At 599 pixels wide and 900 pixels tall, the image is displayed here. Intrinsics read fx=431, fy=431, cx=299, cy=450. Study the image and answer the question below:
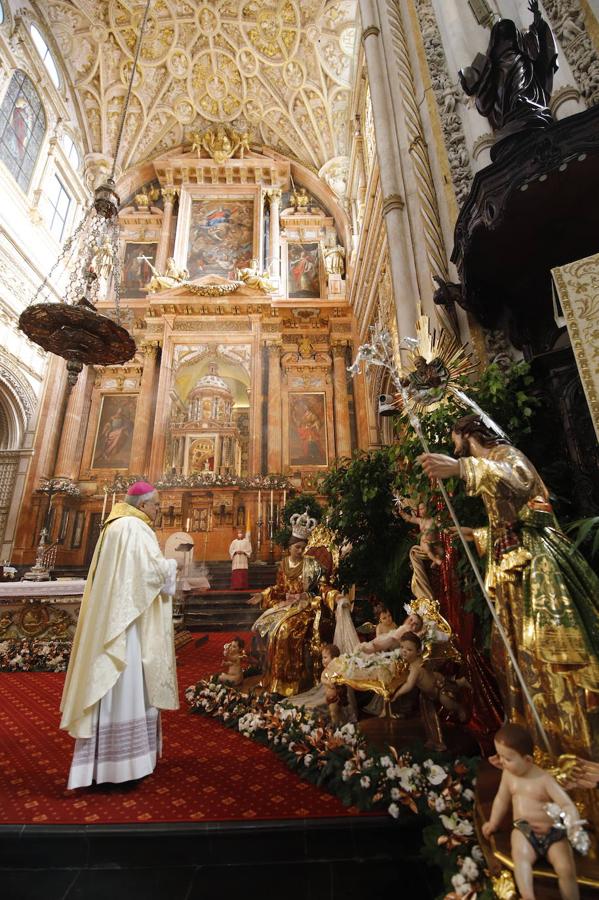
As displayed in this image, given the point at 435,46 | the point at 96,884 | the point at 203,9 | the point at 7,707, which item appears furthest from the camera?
the point at 203,9

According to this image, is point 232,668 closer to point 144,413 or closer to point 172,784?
point 172,784

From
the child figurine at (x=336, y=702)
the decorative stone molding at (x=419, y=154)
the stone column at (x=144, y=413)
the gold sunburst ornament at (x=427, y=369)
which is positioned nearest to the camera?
the gold sunburst ornament at (x=427, y=369)

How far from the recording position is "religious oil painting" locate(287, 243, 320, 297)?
15.1 m

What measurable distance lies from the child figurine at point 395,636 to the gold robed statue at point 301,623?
0.94 meters

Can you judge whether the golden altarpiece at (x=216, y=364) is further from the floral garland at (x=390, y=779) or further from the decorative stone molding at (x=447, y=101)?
the decorative stone molding at (x=447, y=101)

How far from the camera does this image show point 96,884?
6.00ft

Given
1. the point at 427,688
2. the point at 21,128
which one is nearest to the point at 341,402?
the point at 427,688

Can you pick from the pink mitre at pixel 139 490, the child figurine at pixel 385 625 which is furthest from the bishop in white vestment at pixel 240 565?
the pink mitre at pixel 139 490

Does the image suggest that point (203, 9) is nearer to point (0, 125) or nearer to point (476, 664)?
point (0, 125)

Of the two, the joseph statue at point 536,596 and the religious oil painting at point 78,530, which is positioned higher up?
the religious oil painting at point 78,530

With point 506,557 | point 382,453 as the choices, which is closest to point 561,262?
point 382,453

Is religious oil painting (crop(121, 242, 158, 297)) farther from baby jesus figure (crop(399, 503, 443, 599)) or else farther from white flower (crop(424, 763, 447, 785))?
white flower (crop(424, 763, 447, 785))

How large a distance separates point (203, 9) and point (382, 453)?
19581mm

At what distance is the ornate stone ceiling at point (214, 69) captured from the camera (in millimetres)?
14492
